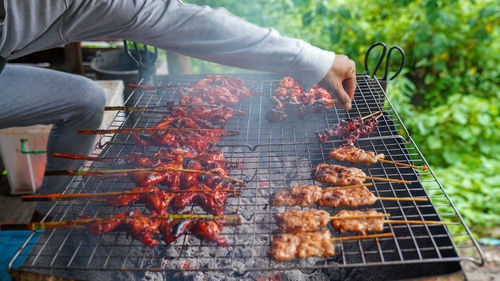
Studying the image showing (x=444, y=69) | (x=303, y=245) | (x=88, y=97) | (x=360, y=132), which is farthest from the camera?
(x=444, y=69)

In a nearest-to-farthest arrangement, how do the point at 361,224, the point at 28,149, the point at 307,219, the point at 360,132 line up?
the point at 361,224
the point at 307,219
the point at 360,132
the point at 28,149

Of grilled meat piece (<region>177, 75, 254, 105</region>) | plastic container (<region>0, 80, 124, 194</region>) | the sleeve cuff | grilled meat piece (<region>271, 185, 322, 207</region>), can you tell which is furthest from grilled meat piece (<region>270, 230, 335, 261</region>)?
plastic container (<region>0, 80, 124, 194</region>)

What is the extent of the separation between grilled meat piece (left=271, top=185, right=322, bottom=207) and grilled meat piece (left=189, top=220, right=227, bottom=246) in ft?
1.99

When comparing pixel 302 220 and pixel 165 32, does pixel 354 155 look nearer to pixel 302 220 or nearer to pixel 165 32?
pixel 302 220

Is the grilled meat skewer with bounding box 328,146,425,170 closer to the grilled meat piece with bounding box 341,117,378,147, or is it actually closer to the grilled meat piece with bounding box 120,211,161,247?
the grilled meat piece with bounding box 341,117,378,147

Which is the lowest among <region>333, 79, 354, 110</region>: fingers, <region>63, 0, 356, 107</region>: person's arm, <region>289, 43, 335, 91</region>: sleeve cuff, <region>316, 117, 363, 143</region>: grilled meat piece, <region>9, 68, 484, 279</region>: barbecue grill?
<region>9, 68, 484, 279</region>: barbecue grill

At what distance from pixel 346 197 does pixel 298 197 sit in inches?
16.7

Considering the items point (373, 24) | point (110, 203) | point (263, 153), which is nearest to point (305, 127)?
point (263, 153)

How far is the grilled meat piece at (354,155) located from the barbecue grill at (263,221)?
121 mm

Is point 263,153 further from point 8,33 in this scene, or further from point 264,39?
point 8,33

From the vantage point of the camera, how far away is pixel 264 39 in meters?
3.21

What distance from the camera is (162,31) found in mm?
3109

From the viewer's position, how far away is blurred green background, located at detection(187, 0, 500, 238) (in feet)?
20.9

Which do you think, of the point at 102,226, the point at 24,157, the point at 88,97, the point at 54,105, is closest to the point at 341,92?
the point at 102,226
